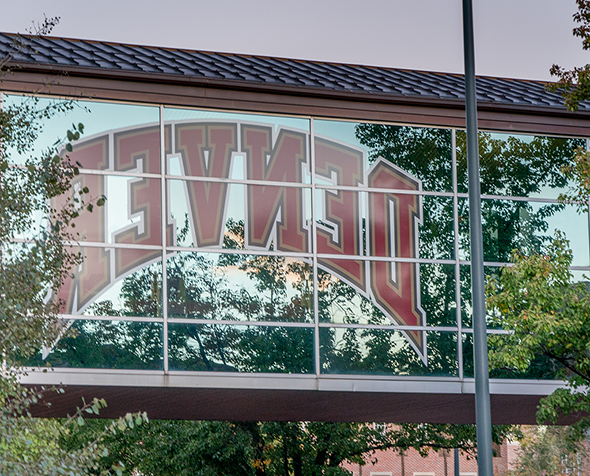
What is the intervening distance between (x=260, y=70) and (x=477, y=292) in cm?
623

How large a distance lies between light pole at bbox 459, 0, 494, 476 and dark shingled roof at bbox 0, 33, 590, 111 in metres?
4.04

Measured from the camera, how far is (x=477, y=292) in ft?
27.0

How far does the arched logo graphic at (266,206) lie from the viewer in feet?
38.8

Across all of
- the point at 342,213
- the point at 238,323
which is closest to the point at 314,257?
the point at 342,213

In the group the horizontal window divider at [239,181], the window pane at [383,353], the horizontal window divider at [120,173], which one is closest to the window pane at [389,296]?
the window pane at [383,353]

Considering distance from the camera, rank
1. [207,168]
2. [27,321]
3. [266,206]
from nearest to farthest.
→ [27,321] < [207,168] < [266,206]

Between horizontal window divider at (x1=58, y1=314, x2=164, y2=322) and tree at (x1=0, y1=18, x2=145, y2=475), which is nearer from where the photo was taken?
tree at (x1=0, y1=18, x2=145, y2=475)

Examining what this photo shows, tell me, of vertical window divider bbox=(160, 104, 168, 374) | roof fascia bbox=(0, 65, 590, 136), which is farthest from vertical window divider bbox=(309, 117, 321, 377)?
vertical window divider bbox=(160, 104, 168, 374)

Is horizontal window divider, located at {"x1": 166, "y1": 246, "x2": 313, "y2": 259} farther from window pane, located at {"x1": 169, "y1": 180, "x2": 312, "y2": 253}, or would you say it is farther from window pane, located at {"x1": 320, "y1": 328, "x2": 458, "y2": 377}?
window pane, located at {"x1": 320, "y1": 328, "x2": 458, "y2": 377}

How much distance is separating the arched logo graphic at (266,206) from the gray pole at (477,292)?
4261 mm

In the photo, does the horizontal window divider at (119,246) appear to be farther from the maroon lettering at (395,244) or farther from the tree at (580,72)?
the tree at (580,72)

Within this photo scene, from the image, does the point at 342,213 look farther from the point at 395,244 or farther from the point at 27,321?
the point at 27,321

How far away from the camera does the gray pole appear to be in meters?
7.90

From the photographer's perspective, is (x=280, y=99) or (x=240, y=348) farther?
(x=280, y=99)
